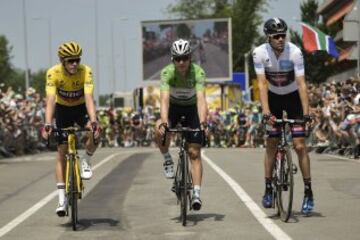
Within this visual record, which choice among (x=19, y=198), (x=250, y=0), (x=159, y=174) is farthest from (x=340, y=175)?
(x=250, y=0)

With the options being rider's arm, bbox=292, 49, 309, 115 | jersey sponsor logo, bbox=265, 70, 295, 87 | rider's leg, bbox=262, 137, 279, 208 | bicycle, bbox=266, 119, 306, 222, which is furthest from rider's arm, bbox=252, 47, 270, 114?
rider's leg, bbox=262, 137, 279, 208

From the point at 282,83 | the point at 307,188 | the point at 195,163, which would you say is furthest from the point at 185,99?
the point at 307,188

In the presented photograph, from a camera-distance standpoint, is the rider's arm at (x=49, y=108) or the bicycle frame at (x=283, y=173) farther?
the rider's arm at (x=49, y=108)

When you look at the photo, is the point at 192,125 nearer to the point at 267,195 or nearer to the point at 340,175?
the point at 267,195

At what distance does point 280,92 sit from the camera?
34.9 feet

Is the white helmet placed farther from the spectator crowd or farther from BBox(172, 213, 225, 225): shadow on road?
the spectator crowd

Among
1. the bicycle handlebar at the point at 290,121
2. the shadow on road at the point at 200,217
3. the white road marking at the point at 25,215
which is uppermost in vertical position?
the bicycle handlebar at the point at 290,121

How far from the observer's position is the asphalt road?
31.6 ft

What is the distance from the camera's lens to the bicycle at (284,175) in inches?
401

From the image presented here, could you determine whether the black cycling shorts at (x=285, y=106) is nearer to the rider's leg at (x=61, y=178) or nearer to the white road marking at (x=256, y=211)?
the white road marking at (x=256, y=211)

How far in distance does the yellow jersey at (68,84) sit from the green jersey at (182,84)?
34.0 inches

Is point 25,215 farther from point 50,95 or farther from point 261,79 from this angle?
point 261,79

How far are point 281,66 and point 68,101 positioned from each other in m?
2.52

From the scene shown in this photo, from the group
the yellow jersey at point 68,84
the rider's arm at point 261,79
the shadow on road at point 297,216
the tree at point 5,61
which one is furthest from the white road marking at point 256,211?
the tree at point 5,61
